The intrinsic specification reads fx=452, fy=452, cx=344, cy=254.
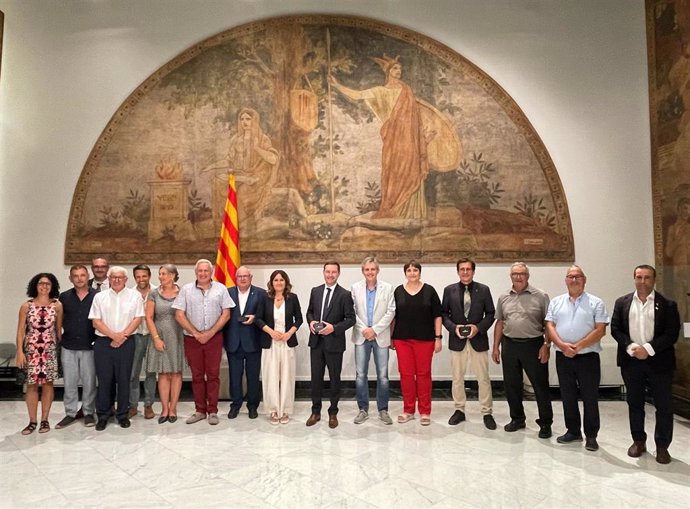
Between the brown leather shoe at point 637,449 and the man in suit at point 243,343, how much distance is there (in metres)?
3.81

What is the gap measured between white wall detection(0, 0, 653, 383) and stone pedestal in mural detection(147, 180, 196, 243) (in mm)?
665

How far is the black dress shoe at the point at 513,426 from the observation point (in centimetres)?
471

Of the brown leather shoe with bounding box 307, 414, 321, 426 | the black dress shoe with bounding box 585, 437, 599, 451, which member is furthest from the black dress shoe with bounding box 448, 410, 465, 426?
the brown leather shoe with bounding box 307, 414, 321, 426

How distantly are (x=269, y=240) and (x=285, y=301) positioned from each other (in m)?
1.92

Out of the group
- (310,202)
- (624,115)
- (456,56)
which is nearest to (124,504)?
(310,202)

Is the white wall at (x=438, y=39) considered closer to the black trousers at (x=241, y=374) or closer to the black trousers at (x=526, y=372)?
the black trousers at (x=241, y=374)

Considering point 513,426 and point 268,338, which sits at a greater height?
point 268,338

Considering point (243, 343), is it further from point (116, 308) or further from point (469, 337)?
Result: point (469, 337)

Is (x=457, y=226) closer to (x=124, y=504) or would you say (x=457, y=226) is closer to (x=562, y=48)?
(x=562, y=48)

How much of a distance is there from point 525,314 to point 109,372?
14.5ft

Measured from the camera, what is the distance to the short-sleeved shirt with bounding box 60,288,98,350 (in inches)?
192

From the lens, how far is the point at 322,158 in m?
Result: 7.02

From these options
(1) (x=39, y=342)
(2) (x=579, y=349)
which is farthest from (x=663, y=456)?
(1) (x=39, y=342)

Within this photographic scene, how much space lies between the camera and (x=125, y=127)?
278 inches
